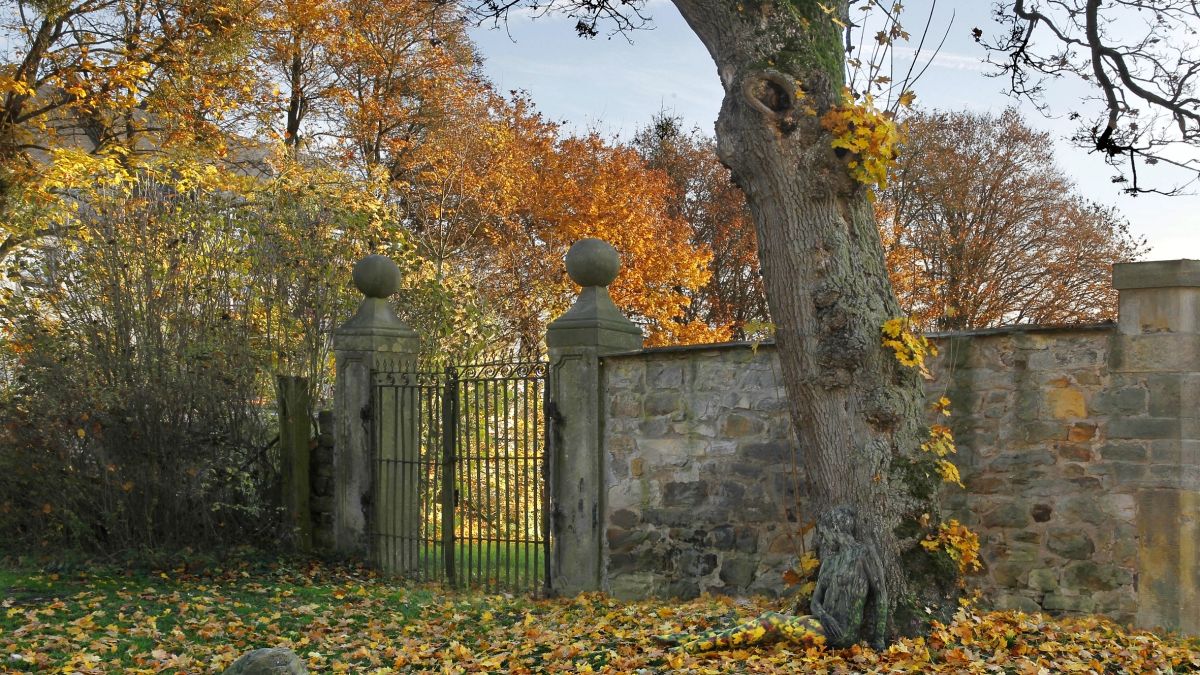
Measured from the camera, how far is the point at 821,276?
5.73m

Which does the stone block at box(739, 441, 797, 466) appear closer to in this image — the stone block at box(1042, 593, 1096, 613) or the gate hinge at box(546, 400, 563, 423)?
the gate hinge at box(546, 400, 563, 423)

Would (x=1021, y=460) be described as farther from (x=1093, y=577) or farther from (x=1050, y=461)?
(x=1093, y=577)

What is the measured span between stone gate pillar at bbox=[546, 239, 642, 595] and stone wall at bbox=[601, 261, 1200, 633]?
66cm

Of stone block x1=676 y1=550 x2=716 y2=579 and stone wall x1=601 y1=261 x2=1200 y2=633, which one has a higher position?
stone wall x1=601 y1=261 x2=1200 y2=633

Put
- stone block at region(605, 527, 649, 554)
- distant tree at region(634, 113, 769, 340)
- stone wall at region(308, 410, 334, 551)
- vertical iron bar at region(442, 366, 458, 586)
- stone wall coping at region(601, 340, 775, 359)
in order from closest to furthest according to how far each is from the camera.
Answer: stone wall coping at region(601, 340, 775, 359), stone block at region(605, 527, 649, 554), vertical iron bar at region(442, 366, 458, 586), stone wall at region(308, 410, 334, 551), distant tree at region(634, 113, 769, 340)

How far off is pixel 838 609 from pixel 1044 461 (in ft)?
6.65

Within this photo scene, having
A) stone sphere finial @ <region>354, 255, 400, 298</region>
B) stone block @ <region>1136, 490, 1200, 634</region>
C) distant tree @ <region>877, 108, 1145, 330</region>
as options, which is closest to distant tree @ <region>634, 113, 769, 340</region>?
distant tree @ <region>877, 108, 1145, 330</region>

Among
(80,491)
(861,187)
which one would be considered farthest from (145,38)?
(861,187)

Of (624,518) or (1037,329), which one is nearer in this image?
(1037,329)

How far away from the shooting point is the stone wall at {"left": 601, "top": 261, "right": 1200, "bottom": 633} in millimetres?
6414

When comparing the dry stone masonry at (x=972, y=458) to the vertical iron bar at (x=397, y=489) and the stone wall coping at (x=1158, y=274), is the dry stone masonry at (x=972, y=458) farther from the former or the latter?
the vertical iron bar at (x=397, y=489)

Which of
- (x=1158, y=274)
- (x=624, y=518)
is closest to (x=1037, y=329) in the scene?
(x=1158, y=274)

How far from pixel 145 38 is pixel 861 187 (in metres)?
13.1

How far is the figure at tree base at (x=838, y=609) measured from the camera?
5.44 meters
